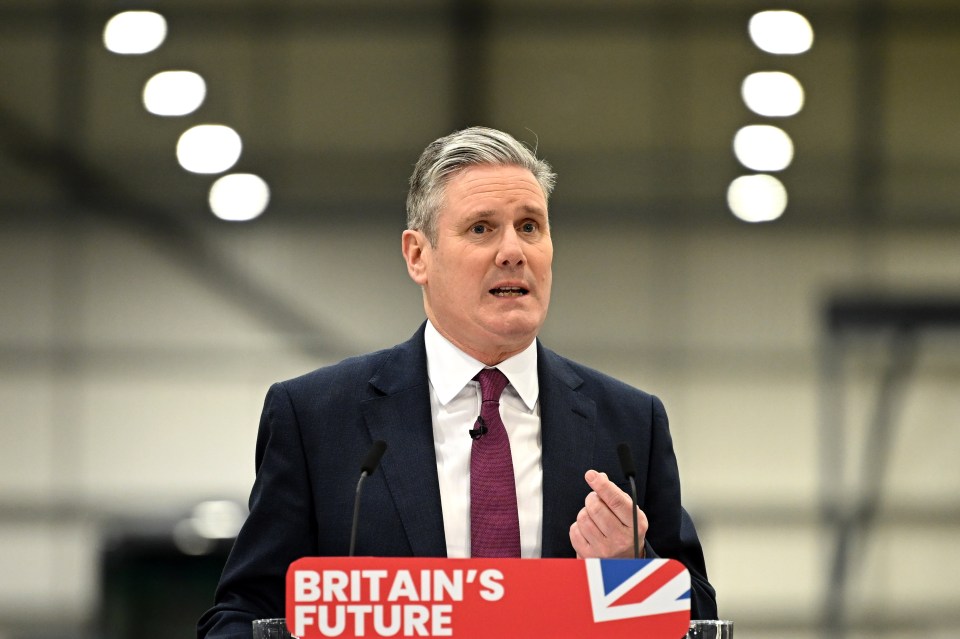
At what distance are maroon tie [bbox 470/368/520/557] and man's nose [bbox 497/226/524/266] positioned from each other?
0.28 metres

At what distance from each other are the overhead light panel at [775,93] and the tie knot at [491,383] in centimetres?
675

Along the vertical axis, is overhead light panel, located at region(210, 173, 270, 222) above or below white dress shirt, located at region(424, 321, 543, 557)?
above

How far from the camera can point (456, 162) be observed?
271cm

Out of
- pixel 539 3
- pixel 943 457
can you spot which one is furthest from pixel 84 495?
pixel 943 457

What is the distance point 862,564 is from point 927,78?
3.15 metres

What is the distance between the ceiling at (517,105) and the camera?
8.98 m

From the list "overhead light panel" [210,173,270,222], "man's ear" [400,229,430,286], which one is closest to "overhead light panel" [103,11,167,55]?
"overhead light panel" [210,173,270,222]

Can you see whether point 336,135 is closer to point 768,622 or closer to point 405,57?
point 405,57

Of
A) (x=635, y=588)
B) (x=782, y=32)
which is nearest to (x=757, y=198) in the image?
(x=782, y=32)

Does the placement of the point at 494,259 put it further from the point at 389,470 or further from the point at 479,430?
the point at 389,470

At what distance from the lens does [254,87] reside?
29.6 feet

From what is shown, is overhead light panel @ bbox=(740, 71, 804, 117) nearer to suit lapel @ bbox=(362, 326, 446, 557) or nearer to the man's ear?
the man's ear

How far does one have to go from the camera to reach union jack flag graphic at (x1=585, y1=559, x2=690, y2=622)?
1982 mm

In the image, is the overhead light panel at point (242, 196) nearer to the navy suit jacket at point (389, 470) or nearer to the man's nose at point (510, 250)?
the navy suit jacket at point (389, 470)
